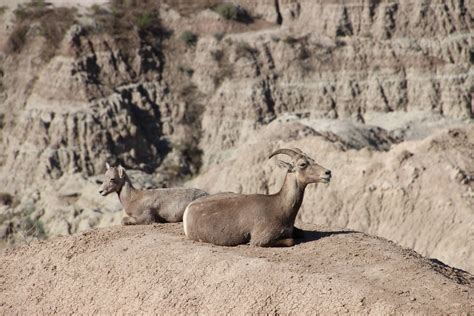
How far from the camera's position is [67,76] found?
53500mm

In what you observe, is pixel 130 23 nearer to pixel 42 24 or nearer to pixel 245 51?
pixel 42 24

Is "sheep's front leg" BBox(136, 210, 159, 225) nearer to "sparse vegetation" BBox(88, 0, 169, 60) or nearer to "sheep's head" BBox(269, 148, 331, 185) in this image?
"sheep's head" BBox(269, 148, 331, 185)

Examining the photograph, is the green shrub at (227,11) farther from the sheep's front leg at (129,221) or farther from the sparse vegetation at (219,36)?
the sheep's front leg at (129,221)

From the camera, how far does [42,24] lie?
56312 millimetres

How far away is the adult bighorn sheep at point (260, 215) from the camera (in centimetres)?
1602

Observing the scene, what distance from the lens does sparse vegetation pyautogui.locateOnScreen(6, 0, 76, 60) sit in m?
55.8

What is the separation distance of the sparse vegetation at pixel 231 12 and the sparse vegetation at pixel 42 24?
379 inches

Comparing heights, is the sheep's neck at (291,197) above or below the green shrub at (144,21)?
above

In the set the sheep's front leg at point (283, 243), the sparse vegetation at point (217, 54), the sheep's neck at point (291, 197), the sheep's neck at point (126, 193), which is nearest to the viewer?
the sheep's front leg at point (283, 243)

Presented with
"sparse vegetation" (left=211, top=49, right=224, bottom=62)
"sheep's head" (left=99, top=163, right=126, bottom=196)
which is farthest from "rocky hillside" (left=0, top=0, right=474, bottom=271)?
"sheep's head" (left=99, top=163, right=126, bottom=196)

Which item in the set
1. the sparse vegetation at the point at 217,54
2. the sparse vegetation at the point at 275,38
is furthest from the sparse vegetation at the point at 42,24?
the sparse vegetation at the point at 275,38

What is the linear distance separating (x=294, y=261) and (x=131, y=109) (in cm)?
4082

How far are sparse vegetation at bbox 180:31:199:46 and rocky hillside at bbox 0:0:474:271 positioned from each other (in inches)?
3.7

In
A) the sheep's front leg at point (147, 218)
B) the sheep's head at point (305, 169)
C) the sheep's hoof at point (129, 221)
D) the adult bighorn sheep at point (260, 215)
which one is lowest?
the sheep's hoof at point (129, 221)
